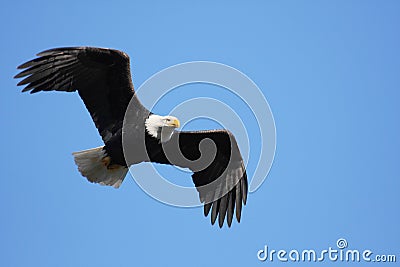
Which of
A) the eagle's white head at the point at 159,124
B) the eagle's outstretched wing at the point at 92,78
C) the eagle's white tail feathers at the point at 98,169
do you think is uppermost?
the eagle's outstretched wing at the point at 92,78

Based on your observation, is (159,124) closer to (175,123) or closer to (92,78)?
(175,123)

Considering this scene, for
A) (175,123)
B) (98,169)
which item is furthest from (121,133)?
(98,169)

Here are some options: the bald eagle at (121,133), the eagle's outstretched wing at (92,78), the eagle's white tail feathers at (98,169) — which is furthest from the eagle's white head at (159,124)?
the eagle's white tail feathers at (98,169)

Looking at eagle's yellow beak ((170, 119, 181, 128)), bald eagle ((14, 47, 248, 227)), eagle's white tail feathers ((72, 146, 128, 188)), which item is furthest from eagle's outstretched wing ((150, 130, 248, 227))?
eagle's white tail feathers ((72, 146, 128, 188))

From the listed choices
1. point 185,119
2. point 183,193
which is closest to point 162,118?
point 185,119

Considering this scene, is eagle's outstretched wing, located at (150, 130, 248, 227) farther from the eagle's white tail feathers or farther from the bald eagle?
the eagle's white tail feathers

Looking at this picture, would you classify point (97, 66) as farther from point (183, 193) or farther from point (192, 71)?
point (183, 193)

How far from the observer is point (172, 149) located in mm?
12875

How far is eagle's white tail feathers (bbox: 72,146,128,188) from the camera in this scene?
42.6 ft

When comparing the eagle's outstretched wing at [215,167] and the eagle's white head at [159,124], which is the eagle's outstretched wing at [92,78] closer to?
the eagle's white head at [159,124]

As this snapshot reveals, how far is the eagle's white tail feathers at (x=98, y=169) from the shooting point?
13.0 meters

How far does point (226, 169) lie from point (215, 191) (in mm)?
368

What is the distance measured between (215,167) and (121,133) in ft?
5.75

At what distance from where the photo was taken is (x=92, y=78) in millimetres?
12266
